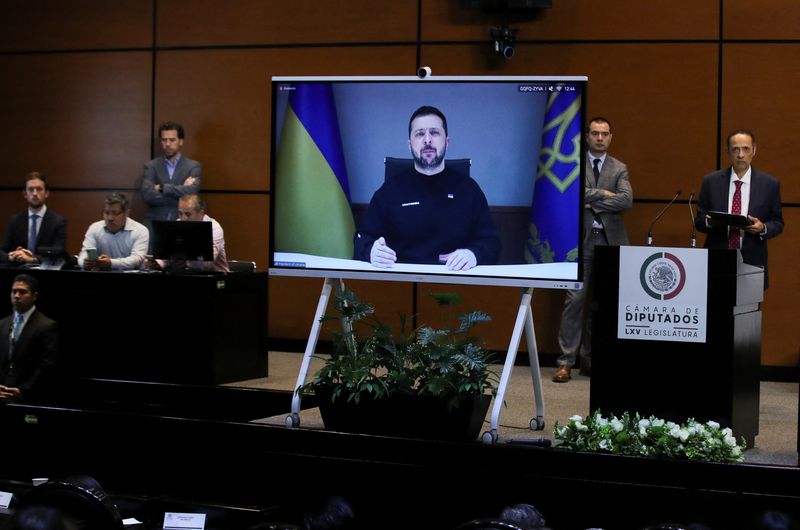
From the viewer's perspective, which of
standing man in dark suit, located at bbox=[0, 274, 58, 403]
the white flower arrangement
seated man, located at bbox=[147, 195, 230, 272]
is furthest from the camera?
seated man, located at bbox=[147, 195, 230, 272]

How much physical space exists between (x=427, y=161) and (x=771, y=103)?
140 inches

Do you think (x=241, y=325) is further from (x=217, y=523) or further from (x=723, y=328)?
(x=723, y=328)

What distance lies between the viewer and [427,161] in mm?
4805

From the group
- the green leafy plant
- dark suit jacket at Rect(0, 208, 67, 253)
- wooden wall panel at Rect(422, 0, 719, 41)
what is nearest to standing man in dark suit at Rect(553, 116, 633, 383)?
wooden wall panel at Rect(422, 0, 719, 41)

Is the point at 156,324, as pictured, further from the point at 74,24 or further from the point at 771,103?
the point at 771,103

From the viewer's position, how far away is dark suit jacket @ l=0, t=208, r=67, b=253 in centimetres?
767

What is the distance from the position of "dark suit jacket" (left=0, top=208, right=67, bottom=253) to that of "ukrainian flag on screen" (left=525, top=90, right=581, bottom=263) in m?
4.33

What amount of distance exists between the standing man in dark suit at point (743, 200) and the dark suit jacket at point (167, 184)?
12.6 ft

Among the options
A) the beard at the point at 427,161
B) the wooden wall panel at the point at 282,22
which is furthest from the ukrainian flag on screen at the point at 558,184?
the wooden wall panel at the point at 282,22

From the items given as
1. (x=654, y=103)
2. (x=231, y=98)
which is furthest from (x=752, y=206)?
(x=231, y=98)

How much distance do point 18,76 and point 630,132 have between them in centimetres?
522

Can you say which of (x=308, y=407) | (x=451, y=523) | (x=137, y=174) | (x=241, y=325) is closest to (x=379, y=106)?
(x=308, y=407)

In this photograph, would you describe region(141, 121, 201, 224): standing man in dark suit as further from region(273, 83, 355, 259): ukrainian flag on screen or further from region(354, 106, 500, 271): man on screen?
region(354, 106, 500, 271): man on screen

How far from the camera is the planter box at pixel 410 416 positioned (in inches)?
173
